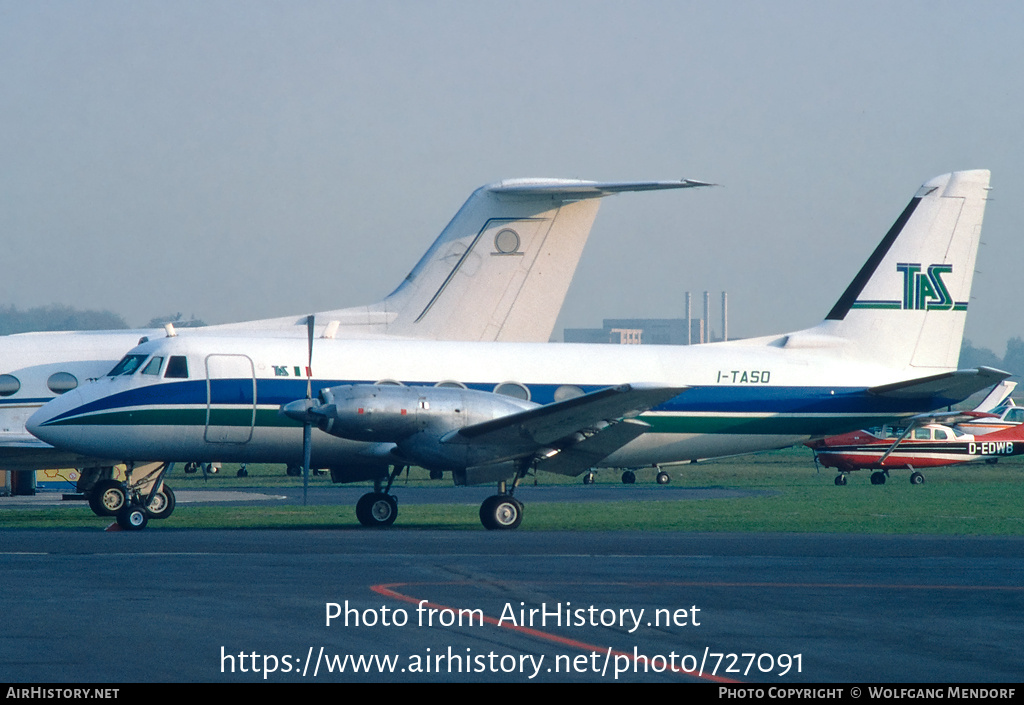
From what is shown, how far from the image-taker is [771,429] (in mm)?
25891

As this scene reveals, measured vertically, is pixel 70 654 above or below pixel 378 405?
below

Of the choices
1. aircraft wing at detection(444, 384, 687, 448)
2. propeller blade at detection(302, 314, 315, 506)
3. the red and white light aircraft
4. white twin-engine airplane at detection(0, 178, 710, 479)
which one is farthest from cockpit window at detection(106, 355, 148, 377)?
the red and white light aircraft

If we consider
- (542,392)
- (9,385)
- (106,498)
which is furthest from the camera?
(106,498)

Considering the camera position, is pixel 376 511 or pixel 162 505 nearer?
pixel 376 511

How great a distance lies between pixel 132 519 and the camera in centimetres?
2250

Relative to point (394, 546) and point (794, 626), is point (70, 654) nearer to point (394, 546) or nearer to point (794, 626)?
point (794, 626)

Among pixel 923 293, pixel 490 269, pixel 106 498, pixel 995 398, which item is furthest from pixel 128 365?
pixel 995 398

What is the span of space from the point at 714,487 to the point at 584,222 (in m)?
17.3

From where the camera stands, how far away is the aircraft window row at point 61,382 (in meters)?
27.1

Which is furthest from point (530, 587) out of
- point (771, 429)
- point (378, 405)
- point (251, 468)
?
point (251, 468)

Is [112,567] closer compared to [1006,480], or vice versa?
[112,567]

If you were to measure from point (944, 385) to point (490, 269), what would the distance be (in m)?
11.3

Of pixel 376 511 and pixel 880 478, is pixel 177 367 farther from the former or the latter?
pixel 880 478

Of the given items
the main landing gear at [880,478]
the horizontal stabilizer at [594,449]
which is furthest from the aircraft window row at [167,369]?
the main landing gear at [880,478]
